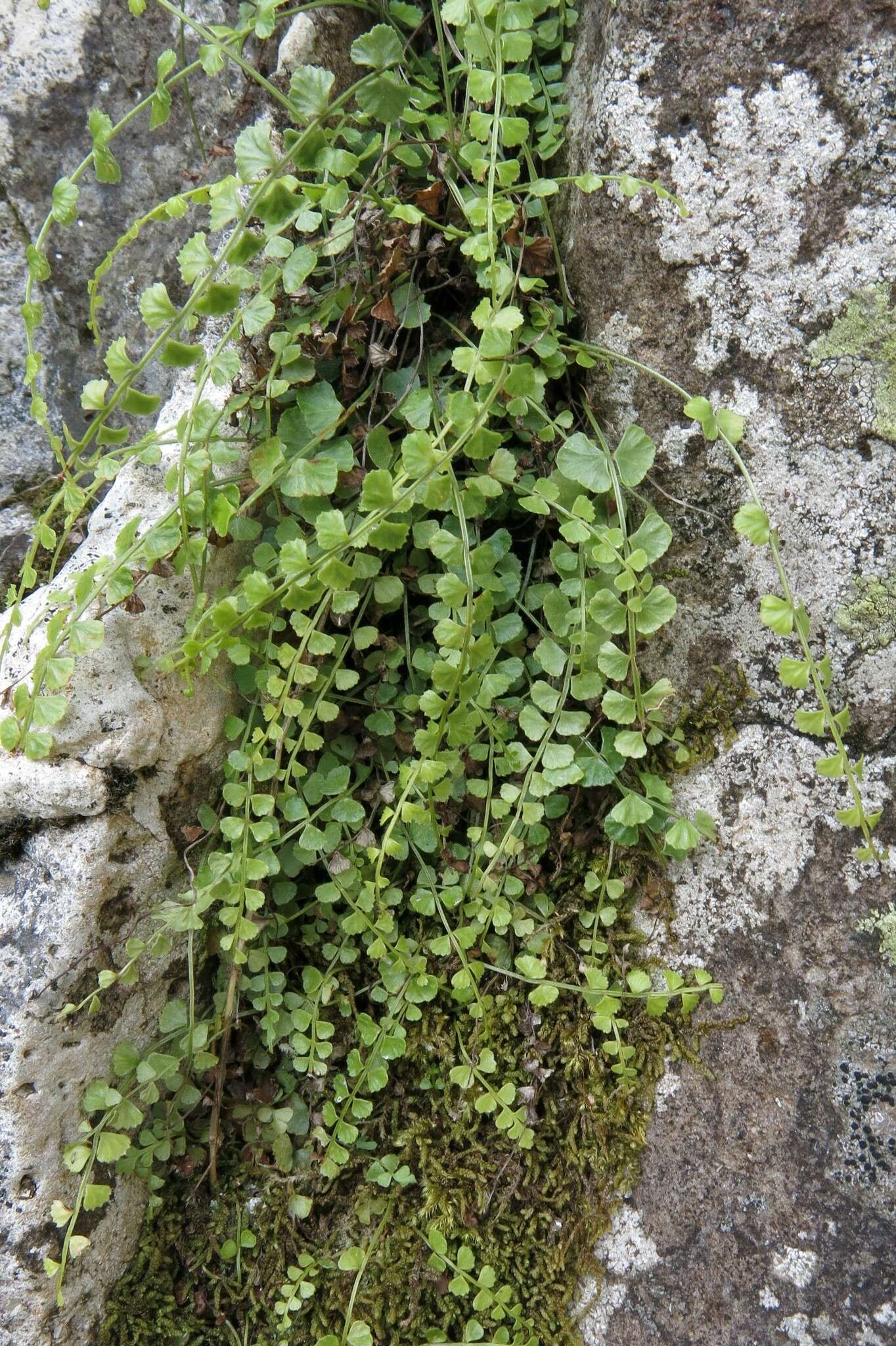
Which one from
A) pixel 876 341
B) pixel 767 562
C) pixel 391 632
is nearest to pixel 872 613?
pixel 767 562

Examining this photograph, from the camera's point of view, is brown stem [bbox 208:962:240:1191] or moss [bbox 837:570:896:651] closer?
moss [bbox 837:570:896:651]

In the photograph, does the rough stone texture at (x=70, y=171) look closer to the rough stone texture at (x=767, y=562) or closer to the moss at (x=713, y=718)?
the rough stone texture at (x=767, y=562)

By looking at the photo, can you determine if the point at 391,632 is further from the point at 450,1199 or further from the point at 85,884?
the point at 450,1199

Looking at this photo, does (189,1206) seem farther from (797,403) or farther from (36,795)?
(797,403)

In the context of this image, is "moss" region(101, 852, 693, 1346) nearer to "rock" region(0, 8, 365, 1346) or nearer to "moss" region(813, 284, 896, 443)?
"rock" region(0, 8, 365, 1346)

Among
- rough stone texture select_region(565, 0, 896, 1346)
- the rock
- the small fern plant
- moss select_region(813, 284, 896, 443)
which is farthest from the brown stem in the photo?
moss select_region(813, 284, 896, 443)

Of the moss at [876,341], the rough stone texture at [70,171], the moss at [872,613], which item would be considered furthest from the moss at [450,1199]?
the rough stone texture at [70,171]

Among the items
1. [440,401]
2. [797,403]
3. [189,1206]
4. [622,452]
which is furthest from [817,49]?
[189,1206]
